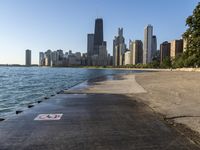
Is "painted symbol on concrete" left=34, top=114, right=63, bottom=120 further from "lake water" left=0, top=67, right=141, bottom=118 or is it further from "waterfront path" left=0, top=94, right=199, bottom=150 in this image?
"lake water" left=0, top=67, right=141, bottom=118

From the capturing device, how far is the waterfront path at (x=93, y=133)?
5.84 metres

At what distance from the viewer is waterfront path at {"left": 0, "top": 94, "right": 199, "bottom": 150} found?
5.84 metres

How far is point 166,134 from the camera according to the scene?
6.79 m

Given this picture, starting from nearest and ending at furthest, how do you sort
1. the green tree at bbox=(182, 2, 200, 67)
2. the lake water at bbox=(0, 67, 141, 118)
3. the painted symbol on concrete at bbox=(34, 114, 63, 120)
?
the painted symbol on concrete at bbox=(34, 114, 63, 120), the lake water at bbox=(0, 67, 141, 118), the green tree at bbox=(182, 2, 200, 67)

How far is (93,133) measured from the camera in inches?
272

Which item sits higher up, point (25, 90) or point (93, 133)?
point (93, 133)

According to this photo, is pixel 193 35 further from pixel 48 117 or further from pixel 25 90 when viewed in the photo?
pixel 48 117

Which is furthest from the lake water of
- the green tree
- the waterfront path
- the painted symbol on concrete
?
the green tree

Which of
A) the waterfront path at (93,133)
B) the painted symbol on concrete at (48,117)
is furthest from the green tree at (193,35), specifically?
the painted symbol on concrete at (48,117)

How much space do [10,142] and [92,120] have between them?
2981 mm

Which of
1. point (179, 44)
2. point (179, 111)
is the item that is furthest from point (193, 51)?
point (179, 44)

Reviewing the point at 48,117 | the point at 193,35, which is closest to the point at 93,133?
the point at 48,117

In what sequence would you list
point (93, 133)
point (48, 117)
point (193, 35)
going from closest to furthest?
point (93, 133)
point (48, 117)
point (193, 35)

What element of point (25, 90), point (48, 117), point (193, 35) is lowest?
point (25, 90)
